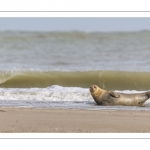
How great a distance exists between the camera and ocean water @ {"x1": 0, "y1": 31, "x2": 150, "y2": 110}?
10.8 m

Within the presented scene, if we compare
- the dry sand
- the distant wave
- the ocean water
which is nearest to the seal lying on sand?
the ocean water

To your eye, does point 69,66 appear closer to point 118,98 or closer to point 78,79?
point 78,79

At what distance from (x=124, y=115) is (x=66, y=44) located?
7460 millimetres

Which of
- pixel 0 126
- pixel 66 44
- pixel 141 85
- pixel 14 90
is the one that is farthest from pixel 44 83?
pixel 0 126

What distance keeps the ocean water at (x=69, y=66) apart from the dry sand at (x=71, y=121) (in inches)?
25.4

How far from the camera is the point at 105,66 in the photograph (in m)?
13.7

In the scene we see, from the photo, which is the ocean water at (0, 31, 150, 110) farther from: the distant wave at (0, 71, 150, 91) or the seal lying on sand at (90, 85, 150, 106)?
the seal lying on sand at (90, 85, 150, 106)

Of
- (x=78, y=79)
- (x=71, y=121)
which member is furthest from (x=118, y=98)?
(x=78, y=79)

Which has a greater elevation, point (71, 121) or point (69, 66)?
point (69, 66)

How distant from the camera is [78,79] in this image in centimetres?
1272

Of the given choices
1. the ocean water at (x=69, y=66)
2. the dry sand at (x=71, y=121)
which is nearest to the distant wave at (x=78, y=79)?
the ocean water at (x=69, y=66)

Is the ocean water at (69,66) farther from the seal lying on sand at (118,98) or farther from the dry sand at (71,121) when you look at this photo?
the dry sand at (71,121)

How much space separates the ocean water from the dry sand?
645 millimetres

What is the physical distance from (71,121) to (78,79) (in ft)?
14.9
